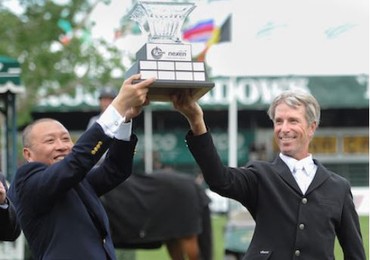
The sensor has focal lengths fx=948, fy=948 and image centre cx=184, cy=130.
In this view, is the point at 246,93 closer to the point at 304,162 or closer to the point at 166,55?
the point at 304,162

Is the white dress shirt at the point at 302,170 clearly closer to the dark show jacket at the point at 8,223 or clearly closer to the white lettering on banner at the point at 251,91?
the dark show jacket at the point at 8,223

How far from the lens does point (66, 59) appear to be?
607 inches

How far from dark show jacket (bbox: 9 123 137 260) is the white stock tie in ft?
2.78

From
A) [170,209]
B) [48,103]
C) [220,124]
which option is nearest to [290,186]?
[170,209]

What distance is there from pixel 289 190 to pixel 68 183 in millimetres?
981

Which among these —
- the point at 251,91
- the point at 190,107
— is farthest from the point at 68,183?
the point at 251,91

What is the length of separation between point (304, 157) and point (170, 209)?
475 centimetres

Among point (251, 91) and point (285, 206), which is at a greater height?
point (251, 91)

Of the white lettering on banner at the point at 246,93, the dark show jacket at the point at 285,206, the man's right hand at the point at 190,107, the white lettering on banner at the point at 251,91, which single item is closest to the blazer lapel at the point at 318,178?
the dark show jacket at the point at 285,206

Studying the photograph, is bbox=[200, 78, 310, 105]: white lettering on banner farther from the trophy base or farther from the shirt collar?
the trophy base

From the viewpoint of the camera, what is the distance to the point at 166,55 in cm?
407

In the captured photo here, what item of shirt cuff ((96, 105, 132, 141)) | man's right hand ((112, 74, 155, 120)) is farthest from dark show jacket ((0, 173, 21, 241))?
man's right hand ((112, 74, 155, 120))

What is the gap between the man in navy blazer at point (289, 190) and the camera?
161 inches

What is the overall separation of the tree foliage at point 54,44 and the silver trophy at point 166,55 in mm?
9927
